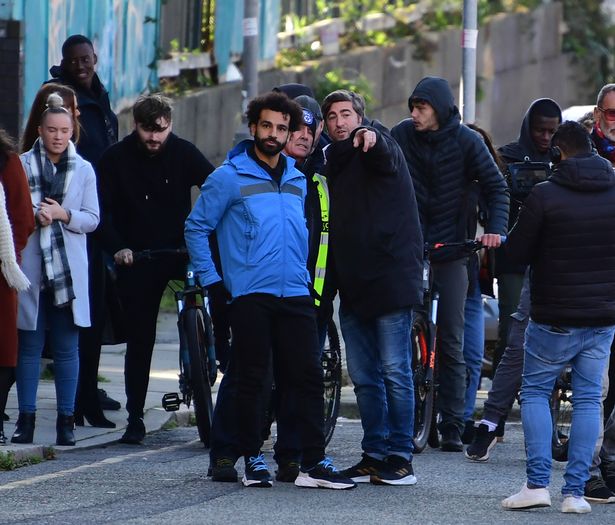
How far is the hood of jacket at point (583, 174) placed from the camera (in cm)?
827

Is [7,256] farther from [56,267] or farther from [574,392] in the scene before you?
[574,392]

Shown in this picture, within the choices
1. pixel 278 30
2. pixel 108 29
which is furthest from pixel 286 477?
pixel 278 30

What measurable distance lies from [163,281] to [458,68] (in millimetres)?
15373

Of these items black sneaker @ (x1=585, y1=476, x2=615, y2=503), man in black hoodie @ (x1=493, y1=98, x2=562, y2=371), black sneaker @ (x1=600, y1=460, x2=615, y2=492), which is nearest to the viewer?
black sneaker @ (x1=585, y1=476, x2=615, y2=503)

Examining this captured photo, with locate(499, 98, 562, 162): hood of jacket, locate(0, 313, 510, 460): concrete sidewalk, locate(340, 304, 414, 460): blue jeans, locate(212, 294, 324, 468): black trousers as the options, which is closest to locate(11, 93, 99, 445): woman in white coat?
locate(0, 313, 510, 460): concrete sidewalk

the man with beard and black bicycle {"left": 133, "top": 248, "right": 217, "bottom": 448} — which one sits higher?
the man with beard

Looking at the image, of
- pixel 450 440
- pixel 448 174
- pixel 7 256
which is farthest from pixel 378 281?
pixel 7 256

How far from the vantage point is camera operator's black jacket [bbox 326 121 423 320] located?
29.3ft

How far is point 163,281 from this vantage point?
10.6 metres

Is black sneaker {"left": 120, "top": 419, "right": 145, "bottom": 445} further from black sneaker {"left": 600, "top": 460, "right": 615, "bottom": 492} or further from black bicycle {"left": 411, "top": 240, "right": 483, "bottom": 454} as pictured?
black sneaker {"left": 600, "top": 460, "right": 615, "bottom": 492}

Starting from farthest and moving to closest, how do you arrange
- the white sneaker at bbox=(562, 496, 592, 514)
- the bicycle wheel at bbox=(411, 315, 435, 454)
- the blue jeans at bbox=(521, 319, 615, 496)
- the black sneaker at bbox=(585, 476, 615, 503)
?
the bicycle wheel at bbox=(411, 315, 435, 454)
the black sneaker at bbox=(585, 476, 615, 503)
the blue jeans at bbox=(521, 319, 615, 496)
the white sneaker at bbox=(562, 496, 592, 514)

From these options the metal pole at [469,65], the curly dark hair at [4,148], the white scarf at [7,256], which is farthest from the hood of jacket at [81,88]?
the metal pole at [469,65]

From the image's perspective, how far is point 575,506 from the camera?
8172mm

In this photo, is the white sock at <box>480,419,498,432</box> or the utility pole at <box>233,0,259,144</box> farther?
the utility pole at <box>233,0,259,144</box>
